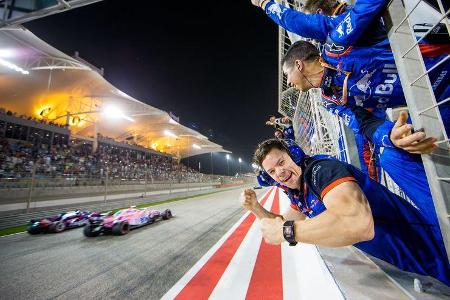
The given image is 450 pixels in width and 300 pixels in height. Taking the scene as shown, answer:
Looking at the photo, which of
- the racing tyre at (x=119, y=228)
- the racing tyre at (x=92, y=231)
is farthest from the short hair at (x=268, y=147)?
the racing tyre at (x=92, y=231)

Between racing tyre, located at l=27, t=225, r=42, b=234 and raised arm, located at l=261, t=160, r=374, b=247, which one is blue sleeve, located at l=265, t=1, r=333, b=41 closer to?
raised arm, located at l=261, t=160, r=374, b=247

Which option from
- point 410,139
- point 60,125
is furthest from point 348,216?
point 60,125

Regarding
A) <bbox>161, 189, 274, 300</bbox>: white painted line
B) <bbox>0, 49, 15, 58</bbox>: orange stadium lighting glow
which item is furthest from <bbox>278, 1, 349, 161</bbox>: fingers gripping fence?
<bbox>0, 49, 15, 58</bbox>: orange stadium lighting glow

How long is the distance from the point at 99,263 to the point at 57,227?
2863 mm

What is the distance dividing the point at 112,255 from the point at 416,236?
3.70m

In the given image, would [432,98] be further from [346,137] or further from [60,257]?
[60,257]

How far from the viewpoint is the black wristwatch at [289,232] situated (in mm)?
1173

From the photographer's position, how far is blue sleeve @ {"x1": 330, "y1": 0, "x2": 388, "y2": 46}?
1354mm

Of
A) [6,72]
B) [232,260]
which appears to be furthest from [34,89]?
[232,260]

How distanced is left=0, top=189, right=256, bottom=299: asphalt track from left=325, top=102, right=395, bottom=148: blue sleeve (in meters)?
2.28

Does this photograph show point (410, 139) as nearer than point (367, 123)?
Yes

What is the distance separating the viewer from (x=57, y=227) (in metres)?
5.21

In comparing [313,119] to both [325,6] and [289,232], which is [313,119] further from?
[289,232]

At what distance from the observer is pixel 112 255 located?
3527 millimetres
